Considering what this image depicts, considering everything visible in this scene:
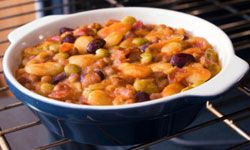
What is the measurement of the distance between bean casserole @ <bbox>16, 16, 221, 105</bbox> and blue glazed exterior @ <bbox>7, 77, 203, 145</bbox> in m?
0.03

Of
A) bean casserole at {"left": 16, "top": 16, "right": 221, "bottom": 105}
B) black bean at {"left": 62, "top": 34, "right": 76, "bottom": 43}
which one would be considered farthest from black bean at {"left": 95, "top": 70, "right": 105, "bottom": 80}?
black bean at {"left": 62, "top": 34, "right": 76, "bottom": 43}

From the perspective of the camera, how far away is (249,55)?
848 millimetres

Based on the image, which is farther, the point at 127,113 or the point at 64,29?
the point at 64,29

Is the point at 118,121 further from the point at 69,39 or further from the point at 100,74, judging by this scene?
the point at 69,39

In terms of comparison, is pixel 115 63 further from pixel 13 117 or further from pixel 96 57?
pixel 13 117

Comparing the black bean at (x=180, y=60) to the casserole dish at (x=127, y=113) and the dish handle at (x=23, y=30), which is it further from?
the dish handle at (x=23, y=30)

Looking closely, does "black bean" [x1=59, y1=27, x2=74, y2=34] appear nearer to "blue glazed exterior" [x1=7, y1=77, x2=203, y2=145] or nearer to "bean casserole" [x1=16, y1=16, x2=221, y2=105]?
"bean casserole" [x1=16, y1=16, x2=221, y2=105]

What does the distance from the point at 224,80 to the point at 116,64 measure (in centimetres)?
15

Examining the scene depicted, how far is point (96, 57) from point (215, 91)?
18 centimetres

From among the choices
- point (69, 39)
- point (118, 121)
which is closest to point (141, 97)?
point (118, 121)

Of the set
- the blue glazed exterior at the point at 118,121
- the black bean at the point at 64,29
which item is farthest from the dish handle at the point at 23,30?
the blue glazed exterior at the point at 118,121

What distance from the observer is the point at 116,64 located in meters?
0.59

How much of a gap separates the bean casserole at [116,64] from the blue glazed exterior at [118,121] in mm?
28

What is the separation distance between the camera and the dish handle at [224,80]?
1.61 feet
